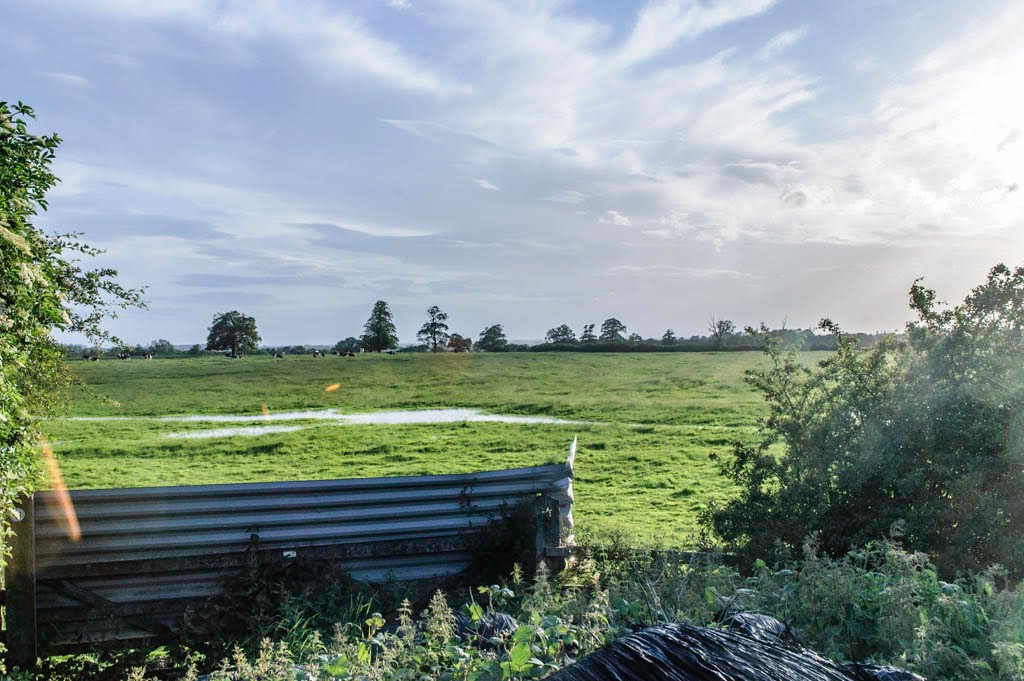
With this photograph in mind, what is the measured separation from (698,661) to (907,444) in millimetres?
5562

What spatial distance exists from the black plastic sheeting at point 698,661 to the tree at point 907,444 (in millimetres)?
4435

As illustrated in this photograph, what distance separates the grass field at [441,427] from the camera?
513 inches

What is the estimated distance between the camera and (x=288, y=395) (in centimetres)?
A: 2869

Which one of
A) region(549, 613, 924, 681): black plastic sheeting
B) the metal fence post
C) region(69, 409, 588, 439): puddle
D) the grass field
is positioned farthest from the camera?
region(69, 409, 588, 439): puddle

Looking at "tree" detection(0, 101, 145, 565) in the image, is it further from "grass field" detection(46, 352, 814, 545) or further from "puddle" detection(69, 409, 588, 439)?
"puddle" detection(69, 409, 588, 439)

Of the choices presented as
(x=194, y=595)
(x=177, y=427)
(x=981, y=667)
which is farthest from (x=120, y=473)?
(x=981, y=667)

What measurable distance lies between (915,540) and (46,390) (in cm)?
844

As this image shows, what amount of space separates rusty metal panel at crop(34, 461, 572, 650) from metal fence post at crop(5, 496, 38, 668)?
0.11 metres

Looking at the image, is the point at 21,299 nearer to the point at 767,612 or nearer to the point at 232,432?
the point at 767,612

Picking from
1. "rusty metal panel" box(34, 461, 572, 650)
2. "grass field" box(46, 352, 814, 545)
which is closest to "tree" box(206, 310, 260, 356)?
"grass field" box(46, 352, 814, 545)

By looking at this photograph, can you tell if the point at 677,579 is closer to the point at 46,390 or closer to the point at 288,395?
the point at 46,390

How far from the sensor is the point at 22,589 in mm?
6039

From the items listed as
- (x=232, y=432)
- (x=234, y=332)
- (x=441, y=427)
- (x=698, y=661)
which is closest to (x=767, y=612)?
(x=698, y=661)

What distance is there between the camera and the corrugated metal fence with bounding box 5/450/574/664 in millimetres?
6180
